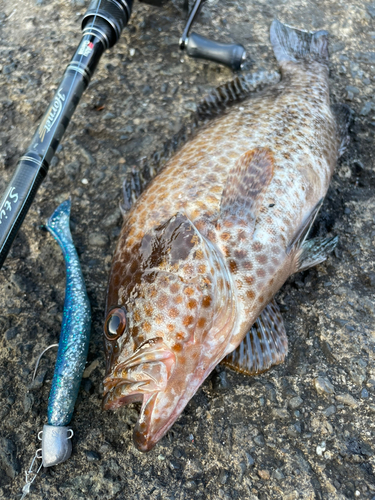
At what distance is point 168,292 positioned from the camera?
7.12 feet

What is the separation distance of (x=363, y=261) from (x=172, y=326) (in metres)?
1.81

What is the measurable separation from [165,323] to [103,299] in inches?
34.0

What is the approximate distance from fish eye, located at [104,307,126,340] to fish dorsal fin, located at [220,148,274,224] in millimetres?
839

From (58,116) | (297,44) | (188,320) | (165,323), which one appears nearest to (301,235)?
(188,320)

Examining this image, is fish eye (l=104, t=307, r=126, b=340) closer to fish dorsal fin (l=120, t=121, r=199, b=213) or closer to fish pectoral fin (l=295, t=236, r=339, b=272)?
fish dorsal fin (l=120, t=121, r=199, b=213)

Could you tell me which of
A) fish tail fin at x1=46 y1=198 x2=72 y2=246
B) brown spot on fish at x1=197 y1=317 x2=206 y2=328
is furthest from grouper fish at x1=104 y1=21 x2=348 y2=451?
fish tail fin at x1=46 y1=198 x2=72 y2=246

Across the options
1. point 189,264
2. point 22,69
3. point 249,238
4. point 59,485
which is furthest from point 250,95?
point 59,485

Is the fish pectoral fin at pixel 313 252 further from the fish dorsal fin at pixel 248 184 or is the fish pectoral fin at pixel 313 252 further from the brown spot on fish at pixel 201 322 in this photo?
the brown spot on fish at pixel 201 322

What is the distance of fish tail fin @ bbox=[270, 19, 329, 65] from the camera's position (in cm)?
390

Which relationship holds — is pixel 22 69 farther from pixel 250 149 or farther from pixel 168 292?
pixel 168 292

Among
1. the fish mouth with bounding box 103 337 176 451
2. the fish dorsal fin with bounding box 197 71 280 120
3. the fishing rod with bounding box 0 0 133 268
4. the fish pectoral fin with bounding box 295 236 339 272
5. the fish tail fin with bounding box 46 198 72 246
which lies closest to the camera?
the fish mouth with bounding box 103 337 176 451

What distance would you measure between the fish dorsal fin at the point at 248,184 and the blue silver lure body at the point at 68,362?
3.48 ft

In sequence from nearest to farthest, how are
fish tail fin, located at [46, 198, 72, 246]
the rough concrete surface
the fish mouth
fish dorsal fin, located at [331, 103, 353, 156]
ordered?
the fish mouth, the rough concrete surface, fish tail fin, located at [46, 198, 72, 246], fish dorsal fin, located at [331, 103, 353, 156]

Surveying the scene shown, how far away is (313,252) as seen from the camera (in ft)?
9.35
